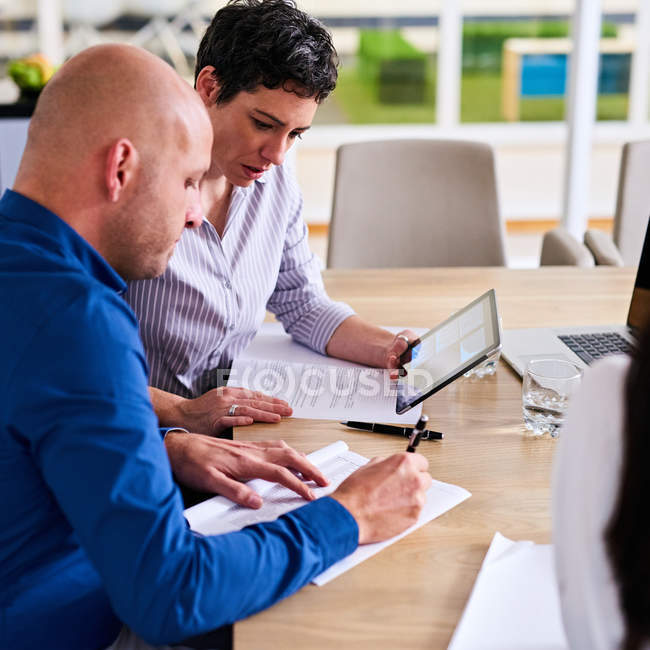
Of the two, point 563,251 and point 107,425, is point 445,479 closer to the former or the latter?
point 107,425

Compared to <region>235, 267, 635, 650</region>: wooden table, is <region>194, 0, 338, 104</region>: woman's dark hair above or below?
above

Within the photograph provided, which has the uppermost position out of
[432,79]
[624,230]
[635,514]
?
[635,514]

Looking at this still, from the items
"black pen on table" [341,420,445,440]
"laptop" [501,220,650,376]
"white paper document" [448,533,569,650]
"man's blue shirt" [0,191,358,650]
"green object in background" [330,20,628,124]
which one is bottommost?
"green object in background" [330,20,628,124]

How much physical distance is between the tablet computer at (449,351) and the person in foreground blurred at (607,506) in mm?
574

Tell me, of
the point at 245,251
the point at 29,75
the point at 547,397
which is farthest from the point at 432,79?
the point at 547,397

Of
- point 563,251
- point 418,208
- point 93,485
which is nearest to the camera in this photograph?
point 93,485

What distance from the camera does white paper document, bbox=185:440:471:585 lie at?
3.17 feet

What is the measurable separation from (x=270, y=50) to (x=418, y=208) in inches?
46.4

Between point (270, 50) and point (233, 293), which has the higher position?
point (270, 50)

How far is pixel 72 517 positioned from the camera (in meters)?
0.81

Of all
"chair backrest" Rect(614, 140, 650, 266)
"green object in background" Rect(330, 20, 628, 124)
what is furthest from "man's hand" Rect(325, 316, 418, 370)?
"green object in background" Rect(330, 20, 628, 124)

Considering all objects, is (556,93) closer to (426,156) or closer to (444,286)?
(426,156)

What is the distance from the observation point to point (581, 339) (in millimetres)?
1606

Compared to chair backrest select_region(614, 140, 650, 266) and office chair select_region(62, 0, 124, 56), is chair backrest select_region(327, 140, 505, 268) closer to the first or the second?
chair backrest select_region(614, 140, 650, 266)
